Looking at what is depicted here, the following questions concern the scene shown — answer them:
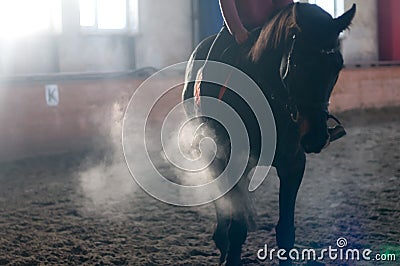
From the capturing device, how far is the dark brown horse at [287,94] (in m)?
2.06

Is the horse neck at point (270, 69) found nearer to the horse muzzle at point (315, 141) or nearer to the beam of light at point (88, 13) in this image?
the horse muzzle at point (315, 141)

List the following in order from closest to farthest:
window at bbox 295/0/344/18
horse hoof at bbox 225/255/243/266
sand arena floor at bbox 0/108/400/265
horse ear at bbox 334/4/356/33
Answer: horse ear at bbox 334/4/356/33 → horse hoof at bbox 225/255/243/266 → sand arena floor at bbox 0/108/400/265 → window at bbox 295/0/344/18

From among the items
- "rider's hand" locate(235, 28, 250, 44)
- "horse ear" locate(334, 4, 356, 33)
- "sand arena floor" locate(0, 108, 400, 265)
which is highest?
"horse ear" locate(334, 4, 356, 33)

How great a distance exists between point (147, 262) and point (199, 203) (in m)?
1.34

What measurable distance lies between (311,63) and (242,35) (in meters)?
0.53

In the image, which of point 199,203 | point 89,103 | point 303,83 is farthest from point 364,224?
point 89,103

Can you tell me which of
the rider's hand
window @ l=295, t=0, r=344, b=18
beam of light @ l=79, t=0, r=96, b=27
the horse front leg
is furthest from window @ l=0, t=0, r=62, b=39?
→ the horse front leg

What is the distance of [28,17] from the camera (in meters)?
8.53

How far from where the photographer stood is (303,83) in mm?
2092

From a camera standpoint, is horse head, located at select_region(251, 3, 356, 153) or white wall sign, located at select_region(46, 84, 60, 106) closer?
horse head, located at select_region(251, 3, 356, 153)

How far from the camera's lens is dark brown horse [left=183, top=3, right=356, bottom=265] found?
206cm

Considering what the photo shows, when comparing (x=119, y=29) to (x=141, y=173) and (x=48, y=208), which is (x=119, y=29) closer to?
(x=141, y=173)

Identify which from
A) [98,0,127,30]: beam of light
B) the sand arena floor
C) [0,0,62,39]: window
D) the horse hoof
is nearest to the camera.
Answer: the horse hoof

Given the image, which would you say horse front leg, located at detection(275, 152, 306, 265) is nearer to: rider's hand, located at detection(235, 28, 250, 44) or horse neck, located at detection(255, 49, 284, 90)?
horse neck, located at detection(255, 49, 284, 90)
